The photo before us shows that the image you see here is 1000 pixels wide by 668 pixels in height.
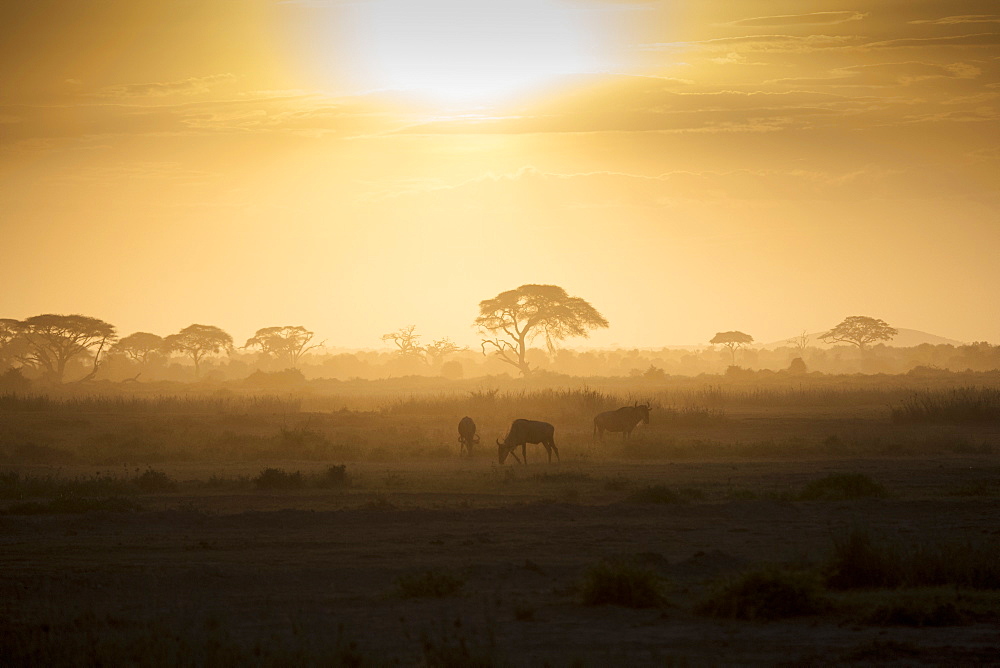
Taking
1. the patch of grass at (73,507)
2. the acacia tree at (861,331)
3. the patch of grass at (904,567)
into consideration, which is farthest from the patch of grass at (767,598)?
the acacia tree at (861,331)

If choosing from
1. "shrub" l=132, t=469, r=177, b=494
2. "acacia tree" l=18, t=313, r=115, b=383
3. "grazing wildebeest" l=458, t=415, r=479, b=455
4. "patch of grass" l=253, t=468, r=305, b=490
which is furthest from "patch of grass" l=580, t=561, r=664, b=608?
"acacia tree" l=18, t=313, r=115, b=383

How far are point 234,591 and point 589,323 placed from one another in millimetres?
81466

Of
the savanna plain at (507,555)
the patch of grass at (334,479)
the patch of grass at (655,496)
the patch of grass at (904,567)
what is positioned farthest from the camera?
the patch of grass at (334,479)

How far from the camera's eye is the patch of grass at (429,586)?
11734 millimetres

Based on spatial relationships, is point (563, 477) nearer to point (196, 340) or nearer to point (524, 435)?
point (524, 435)

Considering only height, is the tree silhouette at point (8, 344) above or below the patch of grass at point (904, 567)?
above

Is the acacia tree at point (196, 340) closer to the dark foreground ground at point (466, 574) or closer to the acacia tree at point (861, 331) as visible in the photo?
the acacia tree at point (861, 331)

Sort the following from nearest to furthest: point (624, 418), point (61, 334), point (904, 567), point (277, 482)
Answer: point (904, 567) → point (277, 482) → point (624, 418) → point (61, 334)

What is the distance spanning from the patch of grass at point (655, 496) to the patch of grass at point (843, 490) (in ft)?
7.87

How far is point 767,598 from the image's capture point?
35.6ft

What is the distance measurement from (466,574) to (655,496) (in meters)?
6.64

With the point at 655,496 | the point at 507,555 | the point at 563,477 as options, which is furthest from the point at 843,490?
the point at 507,555

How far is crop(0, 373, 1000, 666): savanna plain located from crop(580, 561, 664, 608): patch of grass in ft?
0.06

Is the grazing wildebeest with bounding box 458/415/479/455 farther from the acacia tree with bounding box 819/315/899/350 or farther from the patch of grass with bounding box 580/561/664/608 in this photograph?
the acacia tree with bounding box 819/315/899/350
